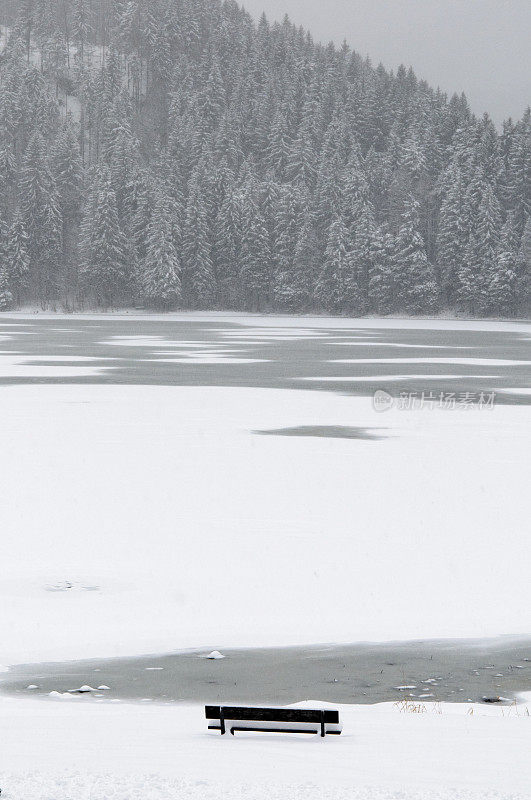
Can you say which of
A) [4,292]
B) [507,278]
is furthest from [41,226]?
[507,278]

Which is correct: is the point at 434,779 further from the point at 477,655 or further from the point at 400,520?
the point at 400,520

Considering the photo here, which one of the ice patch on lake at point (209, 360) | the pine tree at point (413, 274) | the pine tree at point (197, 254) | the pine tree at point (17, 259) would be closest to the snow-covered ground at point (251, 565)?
the ice patch on lake at point (209, 360)

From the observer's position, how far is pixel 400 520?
16469 millimetres

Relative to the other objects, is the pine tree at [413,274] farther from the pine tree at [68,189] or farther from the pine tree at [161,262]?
the pine tree at [68,189]

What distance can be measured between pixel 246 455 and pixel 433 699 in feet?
41.8

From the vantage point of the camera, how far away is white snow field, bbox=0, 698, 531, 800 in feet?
21.5

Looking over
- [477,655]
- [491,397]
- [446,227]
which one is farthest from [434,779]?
[446,227]

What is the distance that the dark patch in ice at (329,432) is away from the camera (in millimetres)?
24750

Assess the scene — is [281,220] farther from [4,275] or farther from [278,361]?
[278,361]

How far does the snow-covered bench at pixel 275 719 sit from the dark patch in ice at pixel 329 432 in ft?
55.0

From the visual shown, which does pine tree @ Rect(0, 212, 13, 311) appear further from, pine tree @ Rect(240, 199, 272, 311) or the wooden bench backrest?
the wooden bench backrest

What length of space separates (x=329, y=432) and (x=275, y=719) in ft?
58.7

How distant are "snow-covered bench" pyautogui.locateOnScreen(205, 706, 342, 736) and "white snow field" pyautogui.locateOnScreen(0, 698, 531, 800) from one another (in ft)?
0.27

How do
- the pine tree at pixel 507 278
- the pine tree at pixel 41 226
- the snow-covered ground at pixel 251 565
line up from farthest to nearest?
the pine tree at pixel 41 226 < the pine tree at pixel 507 278 < the snow-covered ground at pixel 251 565
